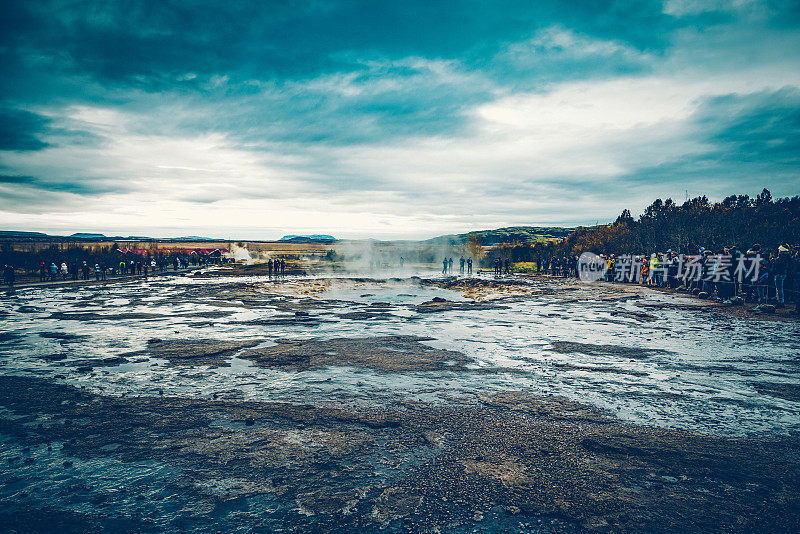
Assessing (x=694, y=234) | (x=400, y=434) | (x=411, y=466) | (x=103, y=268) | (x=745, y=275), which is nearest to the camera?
(x=411, y=466)

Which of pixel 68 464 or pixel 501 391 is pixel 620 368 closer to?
pixel 501 391

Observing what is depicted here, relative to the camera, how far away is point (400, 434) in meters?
5.16

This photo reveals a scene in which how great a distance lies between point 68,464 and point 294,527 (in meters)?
2.95

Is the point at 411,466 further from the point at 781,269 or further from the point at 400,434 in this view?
the point at 781,269

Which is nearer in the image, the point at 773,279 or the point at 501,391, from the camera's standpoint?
the point at 501,391

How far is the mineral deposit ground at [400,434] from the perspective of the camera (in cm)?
356

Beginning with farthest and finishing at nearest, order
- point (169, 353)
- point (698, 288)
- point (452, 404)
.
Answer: point (698, 288) < point (169, 353) < point (452, 404)

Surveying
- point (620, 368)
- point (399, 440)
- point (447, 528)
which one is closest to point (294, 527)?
point (447, 528)

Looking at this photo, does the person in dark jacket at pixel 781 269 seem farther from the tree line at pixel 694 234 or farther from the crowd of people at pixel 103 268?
the crowd of people at pixel 103 268

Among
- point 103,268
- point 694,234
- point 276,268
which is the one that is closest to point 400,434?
point 103,268

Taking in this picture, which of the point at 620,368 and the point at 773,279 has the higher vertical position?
the point at 773,279

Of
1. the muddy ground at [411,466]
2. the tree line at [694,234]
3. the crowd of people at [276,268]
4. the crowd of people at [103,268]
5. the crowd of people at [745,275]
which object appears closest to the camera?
the muddy ground at [411,466]

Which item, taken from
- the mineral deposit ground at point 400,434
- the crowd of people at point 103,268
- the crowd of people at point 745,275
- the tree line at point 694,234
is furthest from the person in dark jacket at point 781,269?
the crowd of people at point 103,268

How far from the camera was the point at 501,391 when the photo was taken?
6.89 meters
